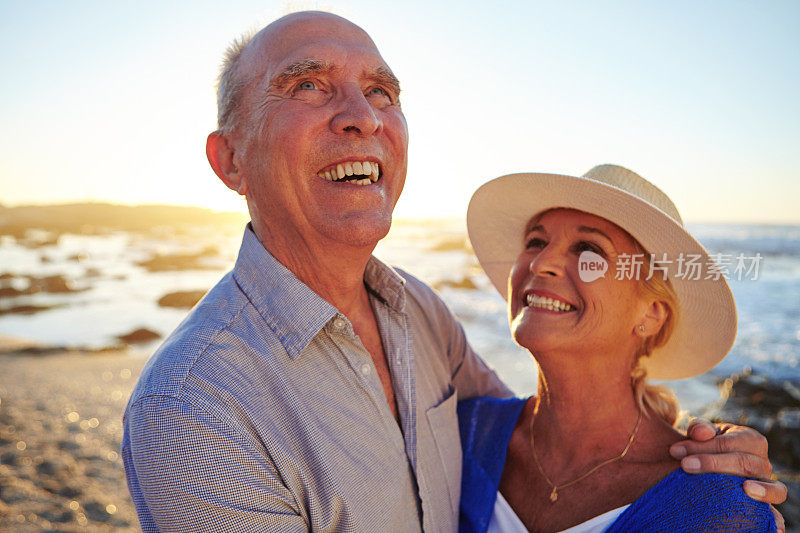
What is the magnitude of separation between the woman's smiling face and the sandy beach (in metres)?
4.54

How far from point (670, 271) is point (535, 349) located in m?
0.84

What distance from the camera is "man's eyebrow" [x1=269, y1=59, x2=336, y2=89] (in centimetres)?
213

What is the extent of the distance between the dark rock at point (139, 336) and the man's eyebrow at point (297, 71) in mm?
11688

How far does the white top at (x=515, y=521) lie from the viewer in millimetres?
2191

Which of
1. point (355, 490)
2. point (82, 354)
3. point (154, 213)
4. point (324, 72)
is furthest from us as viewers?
point (154, 213)

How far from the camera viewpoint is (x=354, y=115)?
2.10 m

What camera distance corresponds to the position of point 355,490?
5.83ft

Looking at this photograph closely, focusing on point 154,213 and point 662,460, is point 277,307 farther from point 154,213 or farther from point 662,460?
point 154,213

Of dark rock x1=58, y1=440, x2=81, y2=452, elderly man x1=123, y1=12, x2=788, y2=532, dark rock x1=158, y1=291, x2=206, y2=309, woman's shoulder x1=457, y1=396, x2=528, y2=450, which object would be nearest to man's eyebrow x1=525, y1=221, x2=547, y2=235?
elderly man x1=123, y1=12, x2=788, y2=532

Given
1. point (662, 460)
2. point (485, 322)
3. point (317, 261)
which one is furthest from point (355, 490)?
point (485, 322)

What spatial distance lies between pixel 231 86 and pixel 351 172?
777 millimetres

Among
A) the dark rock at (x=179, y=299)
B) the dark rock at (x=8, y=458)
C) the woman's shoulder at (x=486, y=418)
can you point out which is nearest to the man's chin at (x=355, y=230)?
the woman's shoulder at (x=486, y=418)

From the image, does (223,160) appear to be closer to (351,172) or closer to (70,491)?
(351,172)

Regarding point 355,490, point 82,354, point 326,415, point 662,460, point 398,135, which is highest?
point 398,135
